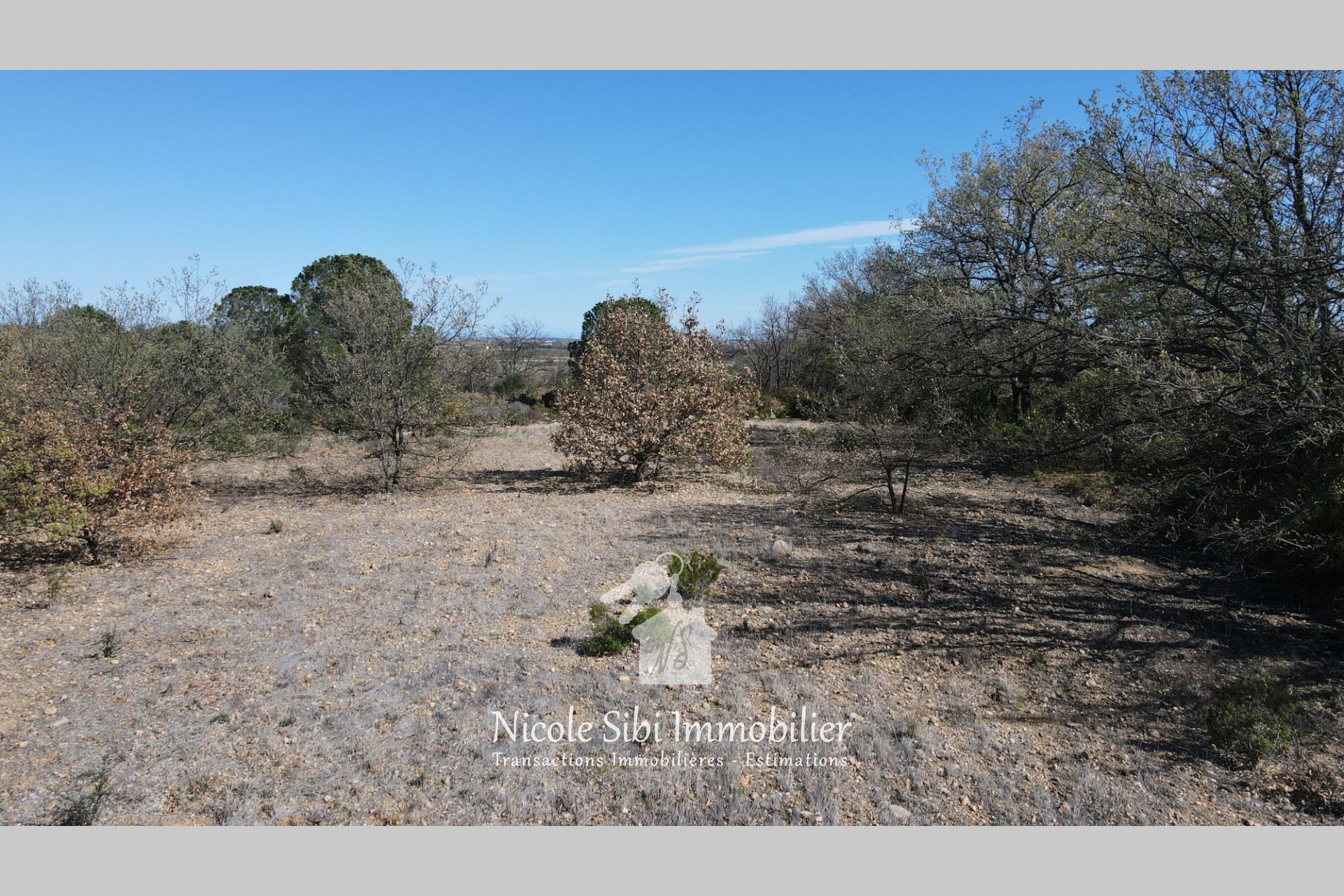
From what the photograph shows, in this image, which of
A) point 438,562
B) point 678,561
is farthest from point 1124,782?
point 438,562

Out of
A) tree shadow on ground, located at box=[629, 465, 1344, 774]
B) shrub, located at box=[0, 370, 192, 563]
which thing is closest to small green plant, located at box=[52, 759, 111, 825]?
shrub, located at box=[0, 370, 192, 563]

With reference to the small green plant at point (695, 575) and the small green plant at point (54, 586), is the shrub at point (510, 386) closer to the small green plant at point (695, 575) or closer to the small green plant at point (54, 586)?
the small green plant at point (54, 586)

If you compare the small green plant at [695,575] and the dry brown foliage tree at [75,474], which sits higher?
the dry brown foliage tree at [75,474]

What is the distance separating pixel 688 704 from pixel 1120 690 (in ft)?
10.4

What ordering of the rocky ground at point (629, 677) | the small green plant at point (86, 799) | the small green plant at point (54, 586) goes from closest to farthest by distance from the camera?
the small green plant at point (86, 799) → the rocky ground at point (629, 677) → the small green plant at point (54, 586)

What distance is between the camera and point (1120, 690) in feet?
16.2

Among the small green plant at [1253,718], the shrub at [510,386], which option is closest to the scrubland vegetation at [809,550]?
the small green plant at [1253,718]

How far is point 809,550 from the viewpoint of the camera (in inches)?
313

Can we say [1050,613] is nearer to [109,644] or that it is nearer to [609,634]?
[609,634]

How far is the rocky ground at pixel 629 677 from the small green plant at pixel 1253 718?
0.09 meters
